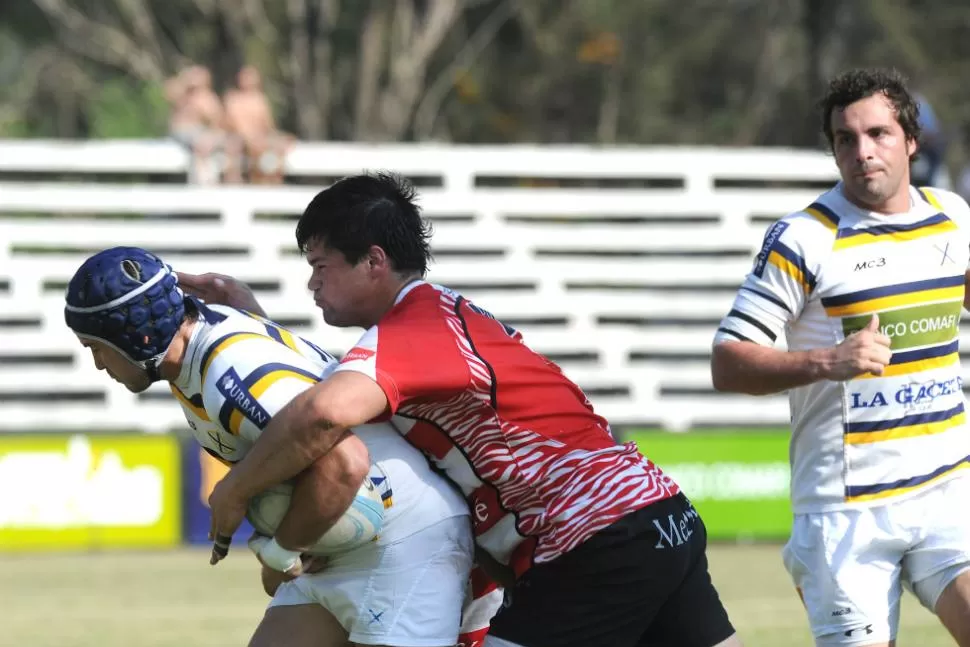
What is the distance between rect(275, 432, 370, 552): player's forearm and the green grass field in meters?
4.16

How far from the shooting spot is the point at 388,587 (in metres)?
4.00

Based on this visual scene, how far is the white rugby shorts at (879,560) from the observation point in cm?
457

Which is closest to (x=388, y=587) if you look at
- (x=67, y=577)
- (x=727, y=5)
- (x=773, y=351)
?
(x=773, y=351)

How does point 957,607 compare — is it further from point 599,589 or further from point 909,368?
point 599,589

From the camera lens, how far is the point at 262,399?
147 inches

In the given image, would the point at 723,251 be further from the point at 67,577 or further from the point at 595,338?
the point at 67,577

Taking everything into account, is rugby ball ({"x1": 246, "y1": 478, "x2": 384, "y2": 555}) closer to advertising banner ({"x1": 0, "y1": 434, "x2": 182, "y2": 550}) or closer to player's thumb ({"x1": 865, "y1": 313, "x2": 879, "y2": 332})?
player's thumb ({"x1": 865, "y1": 313, "x2": 879, "y2": 332})

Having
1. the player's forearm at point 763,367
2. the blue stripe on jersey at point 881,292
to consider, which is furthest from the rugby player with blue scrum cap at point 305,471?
the blue stripe on jersey at point 881,292

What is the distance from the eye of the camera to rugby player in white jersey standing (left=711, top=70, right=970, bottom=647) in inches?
182

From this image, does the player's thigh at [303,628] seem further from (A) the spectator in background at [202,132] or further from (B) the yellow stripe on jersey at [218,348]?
(A) the spectator in background at [202,132]

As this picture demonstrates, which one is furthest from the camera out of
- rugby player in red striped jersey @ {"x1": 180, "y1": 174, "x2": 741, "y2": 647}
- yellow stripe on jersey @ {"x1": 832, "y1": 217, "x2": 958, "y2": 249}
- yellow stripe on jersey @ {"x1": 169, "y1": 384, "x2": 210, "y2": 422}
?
yellow stripe on jersey @ {"x1": 832, "y1": 217, "x2": 958, "y2": 249}

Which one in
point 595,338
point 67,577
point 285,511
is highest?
point 285,511

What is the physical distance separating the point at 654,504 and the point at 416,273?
2.84 ft

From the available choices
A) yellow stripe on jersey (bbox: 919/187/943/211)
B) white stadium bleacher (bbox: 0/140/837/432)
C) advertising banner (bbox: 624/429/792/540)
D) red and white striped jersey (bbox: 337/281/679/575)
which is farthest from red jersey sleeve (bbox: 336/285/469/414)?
white stadium bleacher (bbox: 0/140/837/432)
